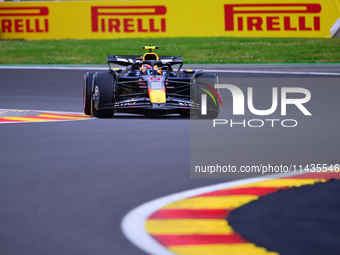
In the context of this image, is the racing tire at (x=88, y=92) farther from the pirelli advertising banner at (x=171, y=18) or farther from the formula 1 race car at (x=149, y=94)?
the pirelli advertising banner at (x=171, y=18)

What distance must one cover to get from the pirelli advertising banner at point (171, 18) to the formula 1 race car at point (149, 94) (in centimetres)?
1469

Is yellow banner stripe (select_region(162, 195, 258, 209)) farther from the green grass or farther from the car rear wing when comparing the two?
the green grass

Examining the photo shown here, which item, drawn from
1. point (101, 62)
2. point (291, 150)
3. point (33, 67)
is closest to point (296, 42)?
point (101, 62)

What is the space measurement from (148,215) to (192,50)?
60.7 ft

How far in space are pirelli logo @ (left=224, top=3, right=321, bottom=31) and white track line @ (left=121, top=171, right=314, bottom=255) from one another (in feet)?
62.4

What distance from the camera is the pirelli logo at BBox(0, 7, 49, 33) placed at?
79.5 ft

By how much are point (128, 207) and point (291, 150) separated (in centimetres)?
272

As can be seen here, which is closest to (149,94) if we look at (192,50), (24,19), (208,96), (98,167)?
(208,96)

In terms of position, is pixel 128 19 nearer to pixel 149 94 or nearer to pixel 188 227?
pixel 149 94

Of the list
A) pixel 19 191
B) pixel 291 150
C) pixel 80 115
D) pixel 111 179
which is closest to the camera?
pixel 19 191

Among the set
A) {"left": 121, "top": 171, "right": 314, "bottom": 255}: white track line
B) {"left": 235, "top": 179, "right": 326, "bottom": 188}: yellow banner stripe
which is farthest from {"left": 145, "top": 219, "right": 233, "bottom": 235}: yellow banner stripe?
{"left": 235, "top": 179, "right": 326, "bottom": 188}: yellow banner stripe

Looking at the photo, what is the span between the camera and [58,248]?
3.36 m

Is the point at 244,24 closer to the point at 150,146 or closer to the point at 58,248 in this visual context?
the point at 150,146

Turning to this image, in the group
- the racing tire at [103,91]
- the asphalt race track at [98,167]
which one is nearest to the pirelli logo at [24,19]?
the asphalt race track at [98,167]
